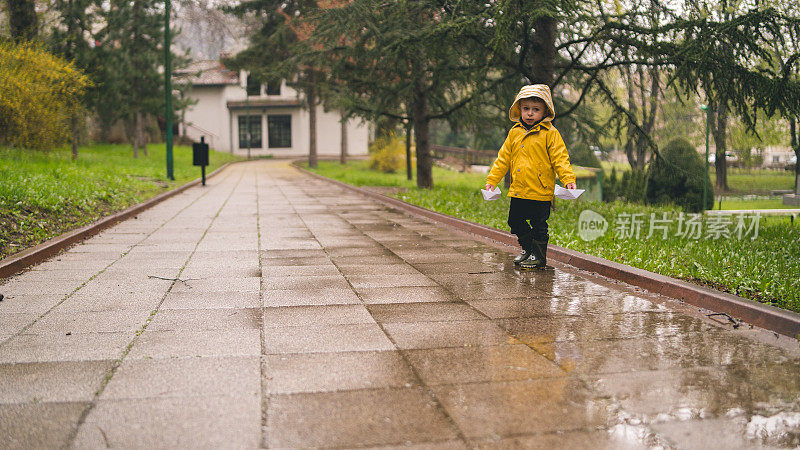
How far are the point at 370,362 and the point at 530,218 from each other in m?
3.58

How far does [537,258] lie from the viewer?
7195 mm

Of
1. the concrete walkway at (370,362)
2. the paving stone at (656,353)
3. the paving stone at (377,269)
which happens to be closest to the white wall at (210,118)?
the concrete walkway at (370,362)

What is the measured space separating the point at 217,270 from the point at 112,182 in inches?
396

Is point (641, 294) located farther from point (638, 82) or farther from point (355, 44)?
point (355, 44)

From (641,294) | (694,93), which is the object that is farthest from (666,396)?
(694,93)

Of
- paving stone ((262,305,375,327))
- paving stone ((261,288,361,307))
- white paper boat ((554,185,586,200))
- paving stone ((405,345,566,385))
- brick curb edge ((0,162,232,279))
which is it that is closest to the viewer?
paving stone ((405,345,566,385))

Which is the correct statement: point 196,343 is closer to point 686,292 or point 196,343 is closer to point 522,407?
point 522,407

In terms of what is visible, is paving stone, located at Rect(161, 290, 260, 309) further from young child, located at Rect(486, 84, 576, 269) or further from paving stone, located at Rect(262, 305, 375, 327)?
young child, located at Rect(486, 84, 576, 269)

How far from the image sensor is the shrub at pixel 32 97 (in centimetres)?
1528

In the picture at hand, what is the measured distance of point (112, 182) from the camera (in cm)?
1568

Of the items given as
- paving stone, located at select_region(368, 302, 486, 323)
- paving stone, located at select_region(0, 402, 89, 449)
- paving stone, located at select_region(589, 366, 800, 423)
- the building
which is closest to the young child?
paving stone, located at select_region(368, 302, 486, 323)

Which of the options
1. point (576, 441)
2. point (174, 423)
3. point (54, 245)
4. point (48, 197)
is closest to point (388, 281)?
point (174, 423)

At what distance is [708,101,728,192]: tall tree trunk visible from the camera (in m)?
11.4

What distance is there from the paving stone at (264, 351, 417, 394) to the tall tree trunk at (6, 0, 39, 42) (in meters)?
20.3
